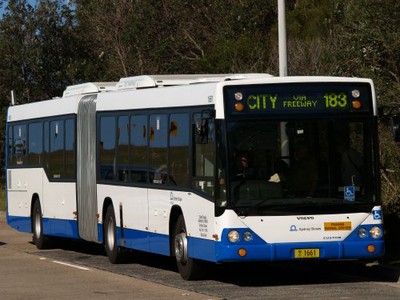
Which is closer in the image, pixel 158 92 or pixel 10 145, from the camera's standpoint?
pixel 158 92

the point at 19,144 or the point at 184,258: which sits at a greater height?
the point at 19,144

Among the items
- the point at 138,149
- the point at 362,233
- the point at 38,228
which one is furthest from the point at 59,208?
the point at 362,233

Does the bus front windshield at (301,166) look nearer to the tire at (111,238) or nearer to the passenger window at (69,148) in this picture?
the tire at (111,238)

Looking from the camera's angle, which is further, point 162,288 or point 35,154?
point 35,154

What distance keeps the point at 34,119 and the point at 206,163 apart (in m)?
10.5

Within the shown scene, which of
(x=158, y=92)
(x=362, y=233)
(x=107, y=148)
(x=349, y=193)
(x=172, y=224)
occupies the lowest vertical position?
(x=362, y=233)

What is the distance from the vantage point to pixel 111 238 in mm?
21875

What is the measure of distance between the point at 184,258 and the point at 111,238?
165 inches

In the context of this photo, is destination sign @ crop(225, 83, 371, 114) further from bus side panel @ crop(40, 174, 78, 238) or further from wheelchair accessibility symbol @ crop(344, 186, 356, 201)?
bus side panel @ crop(40, 174, 78, 238)

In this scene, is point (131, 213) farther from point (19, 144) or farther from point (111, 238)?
point (19, 144)

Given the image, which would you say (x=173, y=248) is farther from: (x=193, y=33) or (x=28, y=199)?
(x=193, y=33)

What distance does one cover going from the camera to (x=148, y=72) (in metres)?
50.9

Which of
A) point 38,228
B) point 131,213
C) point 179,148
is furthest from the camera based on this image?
point 38,228

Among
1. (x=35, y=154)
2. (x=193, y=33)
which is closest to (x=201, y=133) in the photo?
(x=35, y=154)
